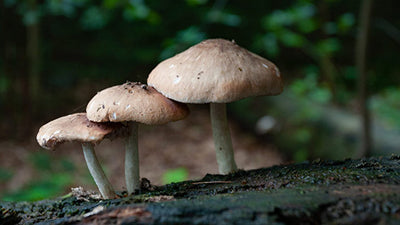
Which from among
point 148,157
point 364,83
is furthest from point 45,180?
point 364,83

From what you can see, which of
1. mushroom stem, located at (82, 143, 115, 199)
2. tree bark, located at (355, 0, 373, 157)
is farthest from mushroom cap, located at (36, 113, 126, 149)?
tree bark, located at (355, 0, 373, 157)

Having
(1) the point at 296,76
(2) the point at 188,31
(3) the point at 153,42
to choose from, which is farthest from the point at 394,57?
(2) the point at 188,31

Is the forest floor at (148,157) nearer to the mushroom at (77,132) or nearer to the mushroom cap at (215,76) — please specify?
the mushroom at (77,132)

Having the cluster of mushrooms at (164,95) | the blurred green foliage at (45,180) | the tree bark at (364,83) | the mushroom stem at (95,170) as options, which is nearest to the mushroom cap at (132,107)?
the cluster of mushrooms at (164,95)

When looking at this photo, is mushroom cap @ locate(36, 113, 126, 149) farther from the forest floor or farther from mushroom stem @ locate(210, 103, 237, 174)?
the forest floor

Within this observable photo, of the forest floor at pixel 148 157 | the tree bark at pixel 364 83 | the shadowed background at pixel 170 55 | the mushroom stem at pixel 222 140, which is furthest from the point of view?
the forest floor at pixel 148 157

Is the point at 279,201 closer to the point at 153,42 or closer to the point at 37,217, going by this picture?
the point at 37,217
